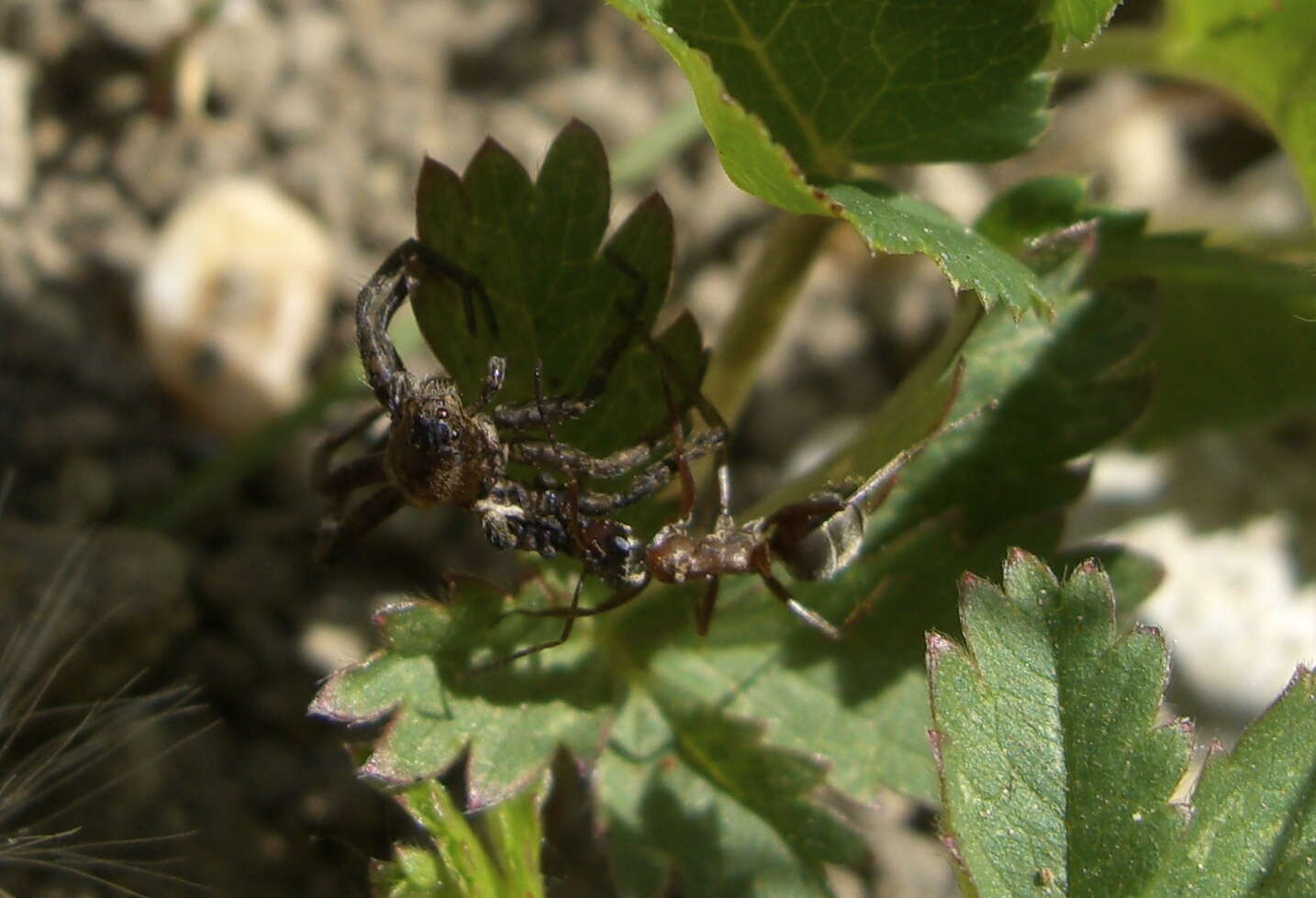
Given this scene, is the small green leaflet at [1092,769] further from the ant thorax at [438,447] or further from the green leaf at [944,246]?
the ant thorax at [438,447]

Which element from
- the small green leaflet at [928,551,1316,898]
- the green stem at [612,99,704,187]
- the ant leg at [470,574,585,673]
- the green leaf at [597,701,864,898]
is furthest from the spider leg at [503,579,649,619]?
the green stem at [612,99,704,187]

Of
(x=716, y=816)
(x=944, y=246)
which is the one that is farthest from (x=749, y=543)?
(x=944, y=246)

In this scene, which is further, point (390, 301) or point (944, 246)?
point (390, 301)

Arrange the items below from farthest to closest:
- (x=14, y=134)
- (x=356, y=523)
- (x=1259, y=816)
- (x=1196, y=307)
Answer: (x=14, y=134)
(x=1196, y=307)
(x=356, y=523)
(x=1259, y=816)

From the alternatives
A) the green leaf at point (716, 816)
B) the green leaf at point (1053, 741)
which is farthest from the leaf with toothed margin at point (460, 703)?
the green leaf at point (1053, 741)

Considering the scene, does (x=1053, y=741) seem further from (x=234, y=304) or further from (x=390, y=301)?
(x=234, y=304)

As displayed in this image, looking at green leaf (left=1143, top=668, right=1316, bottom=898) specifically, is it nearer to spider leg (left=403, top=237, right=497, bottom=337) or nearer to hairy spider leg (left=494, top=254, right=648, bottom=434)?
hairy spider leg (left=494, top=254, right=648, bottom=434)
